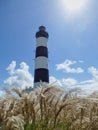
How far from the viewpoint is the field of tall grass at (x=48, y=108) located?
89.4 inches

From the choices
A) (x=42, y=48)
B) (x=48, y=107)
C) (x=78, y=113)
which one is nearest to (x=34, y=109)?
(x=48, y=107)

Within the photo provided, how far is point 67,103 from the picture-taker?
7.23 feet

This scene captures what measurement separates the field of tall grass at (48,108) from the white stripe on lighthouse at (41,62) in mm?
27169

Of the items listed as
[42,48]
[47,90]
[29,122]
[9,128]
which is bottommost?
[9,128]

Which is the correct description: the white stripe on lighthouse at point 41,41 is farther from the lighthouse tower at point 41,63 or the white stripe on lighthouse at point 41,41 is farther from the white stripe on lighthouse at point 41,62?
the white stripe on lighthouse at point 41,62

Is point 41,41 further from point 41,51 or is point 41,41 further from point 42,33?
point 41,51

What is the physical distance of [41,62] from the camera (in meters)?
30.3

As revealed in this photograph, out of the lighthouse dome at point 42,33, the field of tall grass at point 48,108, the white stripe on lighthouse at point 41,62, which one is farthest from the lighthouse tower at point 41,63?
the field of tall grass at point 48,108

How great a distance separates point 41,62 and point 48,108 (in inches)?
1100

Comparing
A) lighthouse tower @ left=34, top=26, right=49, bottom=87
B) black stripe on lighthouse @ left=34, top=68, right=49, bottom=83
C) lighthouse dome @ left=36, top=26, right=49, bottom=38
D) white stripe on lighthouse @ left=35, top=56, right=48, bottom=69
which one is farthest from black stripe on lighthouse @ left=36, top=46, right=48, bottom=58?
lighthouse dome @ left=36, top=26, right=49, bottom=38

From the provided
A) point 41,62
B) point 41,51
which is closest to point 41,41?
point 41,51

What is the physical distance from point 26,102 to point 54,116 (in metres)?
0.34

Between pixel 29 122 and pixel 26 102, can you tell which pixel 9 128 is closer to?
pixel 26 102

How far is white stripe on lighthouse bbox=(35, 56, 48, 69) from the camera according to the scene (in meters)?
29.9
